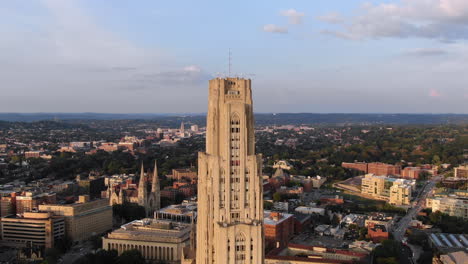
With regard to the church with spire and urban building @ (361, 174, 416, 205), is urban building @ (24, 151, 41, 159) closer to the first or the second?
the church with spire

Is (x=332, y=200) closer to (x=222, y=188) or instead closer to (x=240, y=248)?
(x=240, y=248)

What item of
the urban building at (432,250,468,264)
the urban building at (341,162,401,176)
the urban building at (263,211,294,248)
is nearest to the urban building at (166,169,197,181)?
the urban building at (263,211,294,248)

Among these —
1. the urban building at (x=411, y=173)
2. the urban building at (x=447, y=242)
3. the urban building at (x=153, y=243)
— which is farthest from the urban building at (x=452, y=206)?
the urban building at (x=153, y=243)

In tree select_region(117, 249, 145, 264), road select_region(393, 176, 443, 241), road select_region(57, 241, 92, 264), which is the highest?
tree select_region(117, 249, 145, 264)

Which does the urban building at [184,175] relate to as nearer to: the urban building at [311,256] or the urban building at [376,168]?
the urban building at [376,168]

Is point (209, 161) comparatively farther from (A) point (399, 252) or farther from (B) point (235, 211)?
(A) point (399, 252)

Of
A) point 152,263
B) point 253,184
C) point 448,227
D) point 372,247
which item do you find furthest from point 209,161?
point 448,227
